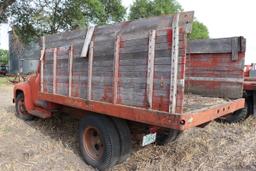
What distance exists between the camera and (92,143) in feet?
15.1

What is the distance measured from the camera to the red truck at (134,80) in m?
3.24

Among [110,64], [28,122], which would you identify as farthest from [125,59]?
[28,122]

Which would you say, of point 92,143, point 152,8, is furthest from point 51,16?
point 152,8

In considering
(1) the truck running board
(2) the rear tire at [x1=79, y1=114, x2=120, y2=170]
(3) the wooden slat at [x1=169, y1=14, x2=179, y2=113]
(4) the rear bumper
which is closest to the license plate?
(2) the rear tire at [x1=79, y1=114, x2=120, y2=170]

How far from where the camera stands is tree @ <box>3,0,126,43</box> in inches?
876

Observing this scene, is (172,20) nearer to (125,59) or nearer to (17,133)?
(125,59)

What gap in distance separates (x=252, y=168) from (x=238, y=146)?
2.95ft

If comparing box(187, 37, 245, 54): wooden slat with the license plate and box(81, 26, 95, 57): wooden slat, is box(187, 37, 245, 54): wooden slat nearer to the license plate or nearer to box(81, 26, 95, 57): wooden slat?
the license plate

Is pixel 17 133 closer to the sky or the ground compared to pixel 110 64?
closer to the ground

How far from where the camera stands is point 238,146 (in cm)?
511

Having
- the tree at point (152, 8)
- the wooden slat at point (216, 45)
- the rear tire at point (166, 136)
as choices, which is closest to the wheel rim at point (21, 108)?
the rear tire at point (166, 136)

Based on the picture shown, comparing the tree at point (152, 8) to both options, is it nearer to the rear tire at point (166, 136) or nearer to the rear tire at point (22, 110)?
the rear tire at point (22, 110)

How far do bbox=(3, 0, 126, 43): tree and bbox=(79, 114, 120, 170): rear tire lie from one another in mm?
19209

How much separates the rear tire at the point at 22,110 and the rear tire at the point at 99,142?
104 inches
